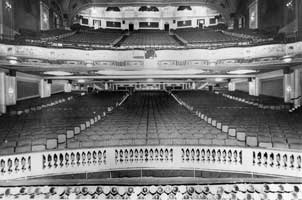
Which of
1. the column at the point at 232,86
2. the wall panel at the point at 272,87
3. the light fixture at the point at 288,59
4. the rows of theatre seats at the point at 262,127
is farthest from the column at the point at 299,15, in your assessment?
the column at the point at 232,86

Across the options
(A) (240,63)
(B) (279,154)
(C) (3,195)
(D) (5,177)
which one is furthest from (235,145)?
(A) (240,63)

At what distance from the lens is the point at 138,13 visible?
54.7 ft

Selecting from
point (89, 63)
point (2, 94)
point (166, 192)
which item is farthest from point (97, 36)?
point (166, 192)

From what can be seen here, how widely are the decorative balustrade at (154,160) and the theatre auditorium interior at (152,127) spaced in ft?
0.06

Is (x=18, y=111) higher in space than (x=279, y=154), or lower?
higher

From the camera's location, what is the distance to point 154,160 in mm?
4059

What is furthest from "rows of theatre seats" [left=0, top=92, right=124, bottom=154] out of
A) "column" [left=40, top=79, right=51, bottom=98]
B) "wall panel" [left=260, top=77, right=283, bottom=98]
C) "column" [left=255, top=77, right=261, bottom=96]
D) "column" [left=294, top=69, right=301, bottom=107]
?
"column" [left=255, top=77, right=261, bottom=96]

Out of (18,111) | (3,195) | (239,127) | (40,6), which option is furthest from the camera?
(40,6)

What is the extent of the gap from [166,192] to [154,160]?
251 cm

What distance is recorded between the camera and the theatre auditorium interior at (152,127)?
164 cm

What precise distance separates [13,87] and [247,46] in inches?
365

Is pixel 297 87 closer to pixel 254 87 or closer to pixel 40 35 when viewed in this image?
pixel 254 87

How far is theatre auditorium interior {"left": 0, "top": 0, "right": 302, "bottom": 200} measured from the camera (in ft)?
5.38

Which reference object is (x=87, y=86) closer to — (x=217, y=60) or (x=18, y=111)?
(x=18, y=111)
